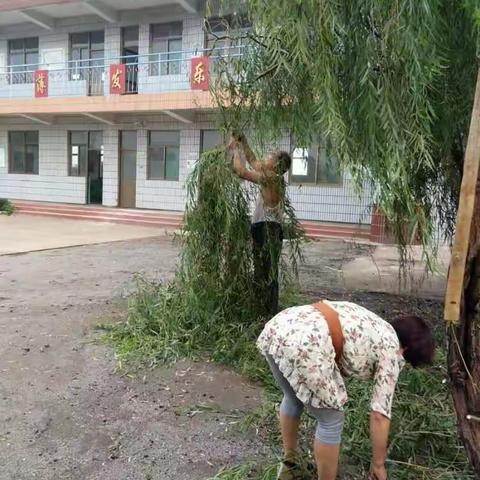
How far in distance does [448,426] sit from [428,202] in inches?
94.7

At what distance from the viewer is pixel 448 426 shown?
11.0ft

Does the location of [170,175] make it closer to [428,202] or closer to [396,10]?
[428,202]

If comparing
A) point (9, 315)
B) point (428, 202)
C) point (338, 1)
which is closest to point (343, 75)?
point (338, 1)

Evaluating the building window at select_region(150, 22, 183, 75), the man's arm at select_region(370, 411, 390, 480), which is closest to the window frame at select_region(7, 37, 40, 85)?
the building window at select_region(150, 22, 183, 75)

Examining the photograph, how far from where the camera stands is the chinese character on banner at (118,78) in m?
17.2

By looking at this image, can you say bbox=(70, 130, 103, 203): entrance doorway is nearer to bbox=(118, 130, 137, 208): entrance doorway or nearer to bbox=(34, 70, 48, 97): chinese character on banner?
bbox=(118, 130, 137, 208): entrance doorway

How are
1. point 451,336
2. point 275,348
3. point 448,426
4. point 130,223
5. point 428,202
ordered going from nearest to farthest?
point 275,348, point 451,336, point 448,426, point 428,202, point 130,223

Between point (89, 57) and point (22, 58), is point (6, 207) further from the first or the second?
point (89, 57)

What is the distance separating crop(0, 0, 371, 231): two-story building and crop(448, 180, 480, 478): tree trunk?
43.0 ft

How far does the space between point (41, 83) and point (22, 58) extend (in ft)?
10.2

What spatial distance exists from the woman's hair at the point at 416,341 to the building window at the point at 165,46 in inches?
640

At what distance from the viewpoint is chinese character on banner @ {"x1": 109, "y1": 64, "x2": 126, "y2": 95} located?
17.2 metres

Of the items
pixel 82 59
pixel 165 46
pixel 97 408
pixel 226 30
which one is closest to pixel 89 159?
pixel 82 59

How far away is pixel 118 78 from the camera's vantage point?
17.2 meters
